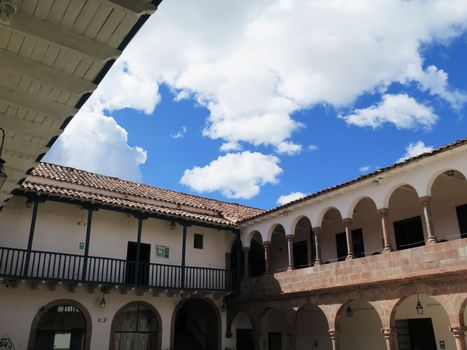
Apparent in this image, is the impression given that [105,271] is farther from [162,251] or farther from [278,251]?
[278,251]

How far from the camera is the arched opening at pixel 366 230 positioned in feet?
50.9

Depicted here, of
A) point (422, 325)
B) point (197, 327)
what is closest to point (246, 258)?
point (197, 327)

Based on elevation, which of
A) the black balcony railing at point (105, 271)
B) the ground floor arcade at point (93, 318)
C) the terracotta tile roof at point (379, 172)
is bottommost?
the ground floor arcade at point (93, 318)

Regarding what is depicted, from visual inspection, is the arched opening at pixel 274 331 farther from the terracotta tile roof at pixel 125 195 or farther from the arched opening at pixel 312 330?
the terracotta tile roof at pixel 125 195

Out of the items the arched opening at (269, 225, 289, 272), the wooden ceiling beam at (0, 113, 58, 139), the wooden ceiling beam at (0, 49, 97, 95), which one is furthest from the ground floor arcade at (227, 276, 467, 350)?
the wooden ceiling beam at (0, 49, 97, 95)

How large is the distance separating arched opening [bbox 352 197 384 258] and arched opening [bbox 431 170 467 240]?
6.69 ft

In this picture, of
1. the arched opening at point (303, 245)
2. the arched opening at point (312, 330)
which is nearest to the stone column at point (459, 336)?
the arched opening at point (312, 330)

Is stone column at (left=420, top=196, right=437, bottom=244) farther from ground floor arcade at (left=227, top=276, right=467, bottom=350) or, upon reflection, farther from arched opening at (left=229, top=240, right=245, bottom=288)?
arched opening at (left=229, top=240, right=245, bottom=288)

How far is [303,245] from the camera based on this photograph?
18156 mm

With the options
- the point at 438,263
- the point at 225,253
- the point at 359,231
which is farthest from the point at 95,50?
the point at 225,253

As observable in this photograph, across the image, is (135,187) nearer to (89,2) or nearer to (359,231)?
(359,231)

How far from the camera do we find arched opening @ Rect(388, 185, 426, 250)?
47.4 feet

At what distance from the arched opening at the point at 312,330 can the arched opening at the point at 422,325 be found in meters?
2.87

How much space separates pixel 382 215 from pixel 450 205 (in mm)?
2559
